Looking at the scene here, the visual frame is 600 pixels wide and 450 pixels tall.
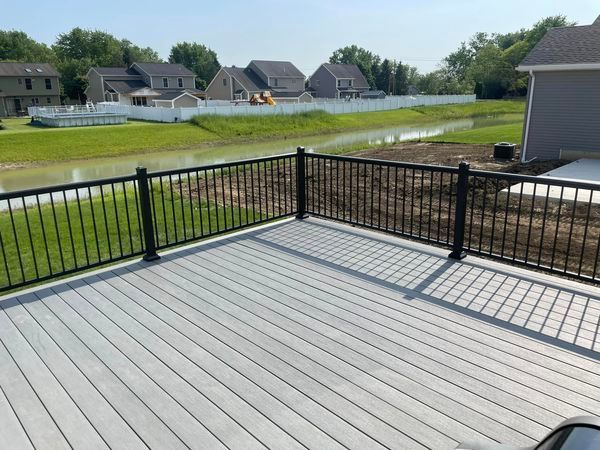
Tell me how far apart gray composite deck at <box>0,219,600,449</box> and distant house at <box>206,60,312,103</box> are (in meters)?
43.2

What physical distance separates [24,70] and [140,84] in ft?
33.1

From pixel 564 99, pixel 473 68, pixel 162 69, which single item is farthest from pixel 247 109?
pixel 473 68

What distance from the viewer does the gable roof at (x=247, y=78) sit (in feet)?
156

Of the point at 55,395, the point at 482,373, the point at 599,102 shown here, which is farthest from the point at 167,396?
the point at 599,102

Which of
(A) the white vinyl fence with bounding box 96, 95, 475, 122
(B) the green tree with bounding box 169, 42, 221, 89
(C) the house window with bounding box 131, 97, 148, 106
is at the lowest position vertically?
(A) the white vinyl fence with bounding box 96, 95, 475, 122

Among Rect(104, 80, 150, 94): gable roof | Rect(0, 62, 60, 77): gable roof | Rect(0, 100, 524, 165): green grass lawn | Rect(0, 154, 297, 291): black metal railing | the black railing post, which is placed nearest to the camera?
Rect(0, 154, 297, 291): black metal railing

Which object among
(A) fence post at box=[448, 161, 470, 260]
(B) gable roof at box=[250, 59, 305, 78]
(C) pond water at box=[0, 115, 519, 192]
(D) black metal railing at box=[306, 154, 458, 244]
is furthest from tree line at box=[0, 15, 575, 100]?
(A) fence post at box=[448, 161, 470, 260]

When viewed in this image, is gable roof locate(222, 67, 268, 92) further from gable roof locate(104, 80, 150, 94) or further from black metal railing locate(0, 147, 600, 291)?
black metal railing locate(0, 147, 600, 291)

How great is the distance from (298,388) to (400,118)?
114 ft

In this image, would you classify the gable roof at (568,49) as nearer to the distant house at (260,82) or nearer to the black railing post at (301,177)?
the black railing post at (301,177)

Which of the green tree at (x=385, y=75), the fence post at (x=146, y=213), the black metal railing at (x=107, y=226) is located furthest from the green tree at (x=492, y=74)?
the fence post at (x=146, y=213)

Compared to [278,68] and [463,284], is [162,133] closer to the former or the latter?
[463,284]

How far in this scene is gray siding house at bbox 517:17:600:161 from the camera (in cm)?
1064

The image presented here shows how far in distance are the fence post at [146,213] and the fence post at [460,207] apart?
2899mm
